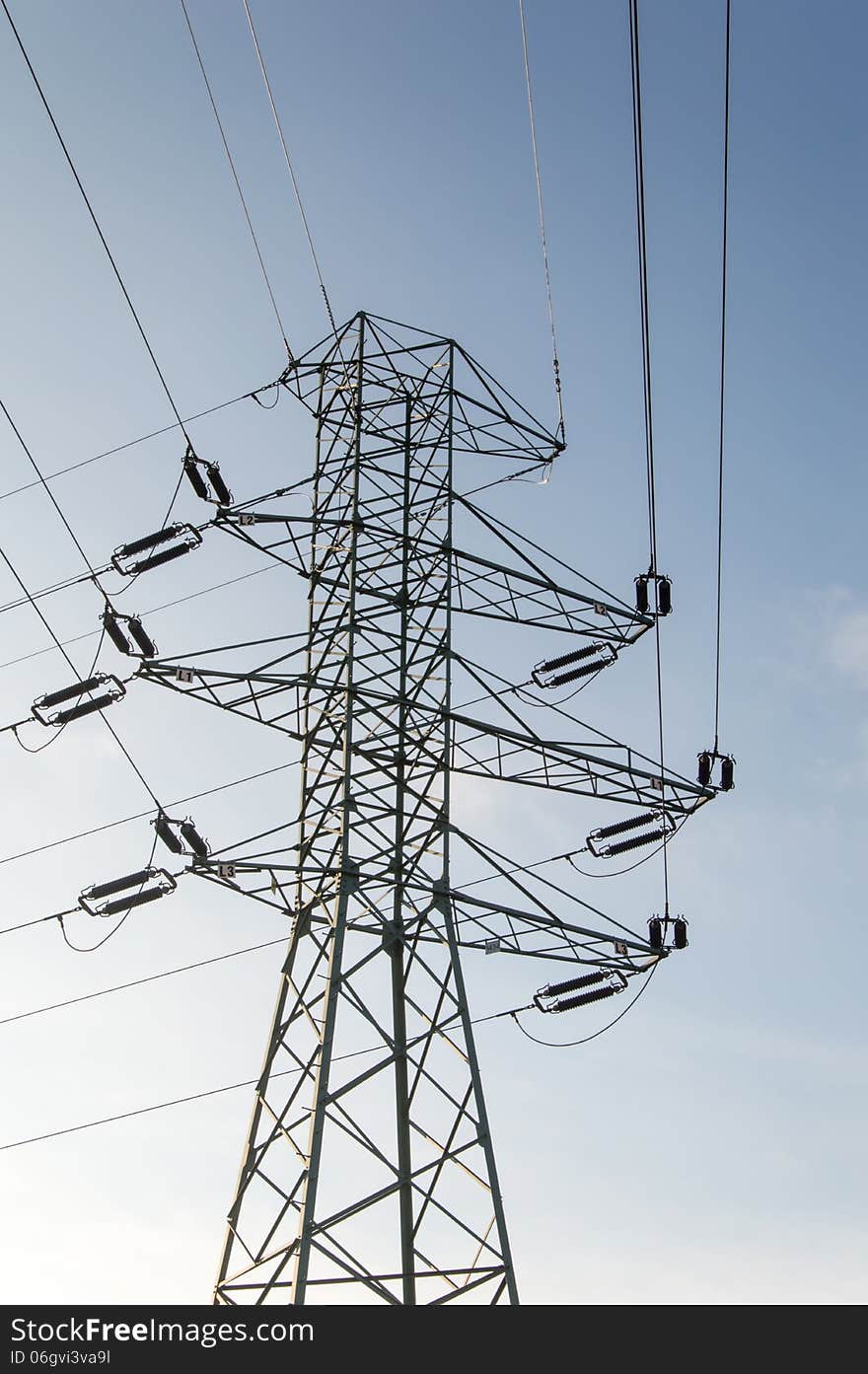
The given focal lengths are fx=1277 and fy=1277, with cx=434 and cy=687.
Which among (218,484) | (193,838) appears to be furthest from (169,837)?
(218,484)

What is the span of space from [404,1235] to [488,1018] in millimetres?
3727

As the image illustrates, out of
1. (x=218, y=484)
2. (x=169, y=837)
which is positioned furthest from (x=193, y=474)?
(x=169, y=837)

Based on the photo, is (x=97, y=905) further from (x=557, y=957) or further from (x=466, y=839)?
(x=557, y=957)

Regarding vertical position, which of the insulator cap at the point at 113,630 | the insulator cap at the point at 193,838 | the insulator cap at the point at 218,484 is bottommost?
the insulator cap at the point at 193,838

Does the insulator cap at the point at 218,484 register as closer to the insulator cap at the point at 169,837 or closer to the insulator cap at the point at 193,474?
the insulator cap at the point at 193,474

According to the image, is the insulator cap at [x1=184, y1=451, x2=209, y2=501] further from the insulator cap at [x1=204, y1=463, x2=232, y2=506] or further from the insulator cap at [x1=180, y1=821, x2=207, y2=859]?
the insulator cap at [x1=180, y1=821, x2=207, y2=859]

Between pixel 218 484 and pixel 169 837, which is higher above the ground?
pixel 218 484

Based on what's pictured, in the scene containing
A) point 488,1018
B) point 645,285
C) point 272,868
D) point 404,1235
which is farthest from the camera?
point 488,1018

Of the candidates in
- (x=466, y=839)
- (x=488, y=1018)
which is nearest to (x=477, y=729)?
(x=466, y=839)

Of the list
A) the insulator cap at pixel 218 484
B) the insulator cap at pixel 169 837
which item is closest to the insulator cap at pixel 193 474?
the insulator cap at pixel 218 484

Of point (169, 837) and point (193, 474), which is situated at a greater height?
point (193, 474)

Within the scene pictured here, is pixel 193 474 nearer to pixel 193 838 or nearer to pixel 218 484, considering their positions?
pixel 218 484
